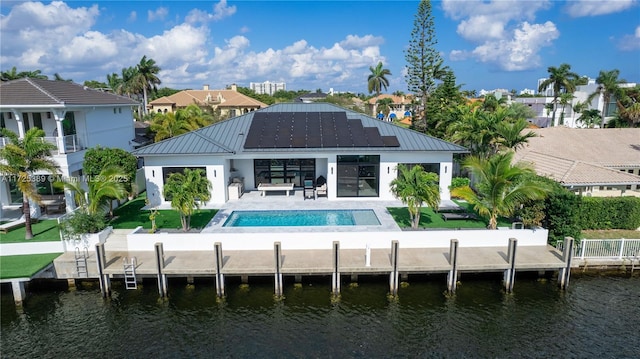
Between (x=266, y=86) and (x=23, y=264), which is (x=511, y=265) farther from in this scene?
(x=266, y=86)

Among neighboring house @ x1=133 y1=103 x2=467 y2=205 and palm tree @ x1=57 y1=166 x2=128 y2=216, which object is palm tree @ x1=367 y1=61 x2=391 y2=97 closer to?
neighboring house @ x1=133 y1=103 x2=467 y2=205

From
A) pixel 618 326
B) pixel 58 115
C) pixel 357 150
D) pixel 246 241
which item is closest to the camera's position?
pixel 618 326

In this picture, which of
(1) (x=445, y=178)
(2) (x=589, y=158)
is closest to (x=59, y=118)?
(1) (x=445, y=178)

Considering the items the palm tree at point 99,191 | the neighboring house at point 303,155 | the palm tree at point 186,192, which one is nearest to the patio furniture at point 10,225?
the palm tree at point 99,191

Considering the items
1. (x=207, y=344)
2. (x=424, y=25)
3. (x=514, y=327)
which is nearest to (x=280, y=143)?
(x=207, y=344)

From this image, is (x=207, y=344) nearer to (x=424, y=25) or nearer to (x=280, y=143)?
(x=280, y=143)

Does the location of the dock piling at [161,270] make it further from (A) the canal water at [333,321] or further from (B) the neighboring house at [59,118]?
(B) the neighboring house at [59,118]
